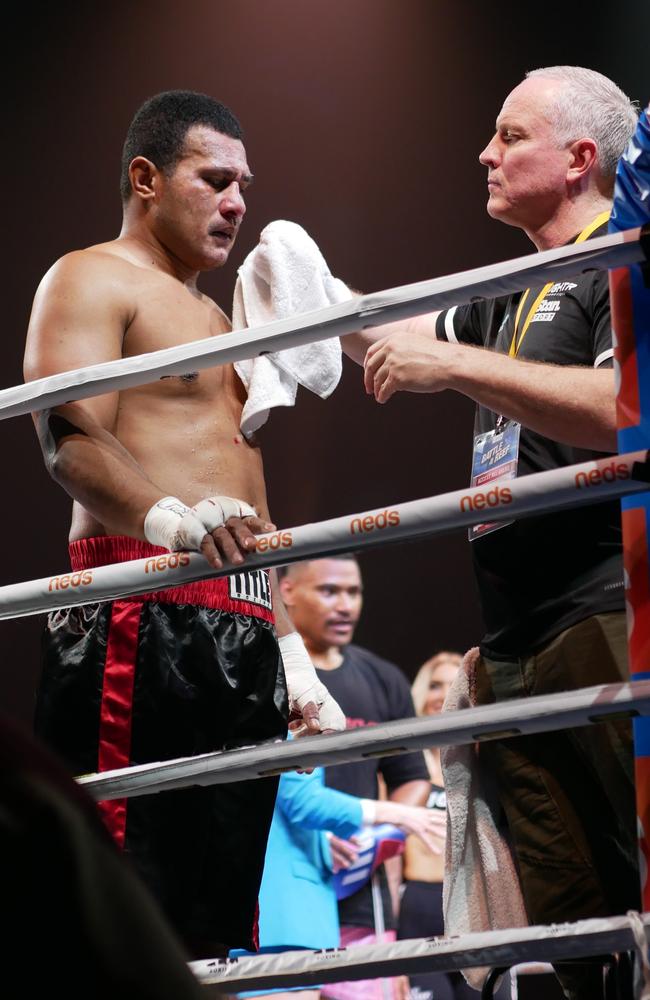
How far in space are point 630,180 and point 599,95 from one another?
31.9 inches

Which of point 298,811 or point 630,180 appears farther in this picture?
point 298,811

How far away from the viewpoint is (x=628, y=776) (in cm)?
129

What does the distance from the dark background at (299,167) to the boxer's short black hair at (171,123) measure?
1905mm

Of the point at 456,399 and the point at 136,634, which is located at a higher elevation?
the point at 456,399

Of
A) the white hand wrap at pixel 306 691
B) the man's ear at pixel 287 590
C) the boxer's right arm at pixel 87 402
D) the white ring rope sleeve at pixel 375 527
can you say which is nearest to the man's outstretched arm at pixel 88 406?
the boxer's right arm at pixel 87 402

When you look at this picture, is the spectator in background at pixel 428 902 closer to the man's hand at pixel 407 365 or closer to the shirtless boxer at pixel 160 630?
the shirtless boxer at pixel 160 630

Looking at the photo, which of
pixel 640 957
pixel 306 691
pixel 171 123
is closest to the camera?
pixel 640 957

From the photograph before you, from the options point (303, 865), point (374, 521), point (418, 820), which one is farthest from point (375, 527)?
point (418, 820)

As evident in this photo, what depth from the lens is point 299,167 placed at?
3.71 m

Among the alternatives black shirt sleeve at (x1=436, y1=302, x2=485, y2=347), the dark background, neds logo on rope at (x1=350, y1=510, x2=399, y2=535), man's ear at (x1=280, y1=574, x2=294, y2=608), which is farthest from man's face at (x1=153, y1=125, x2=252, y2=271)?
the dark background

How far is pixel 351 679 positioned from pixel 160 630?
1.79 m

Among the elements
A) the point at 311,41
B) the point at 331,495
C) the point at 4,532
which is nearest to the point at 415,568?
the point at 331,495

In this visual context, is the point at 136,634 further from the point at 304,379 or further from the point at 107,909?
the point at 107,909

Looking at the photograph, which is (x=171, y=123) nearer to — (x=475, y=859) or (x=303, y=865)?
(x=475, y=859)
